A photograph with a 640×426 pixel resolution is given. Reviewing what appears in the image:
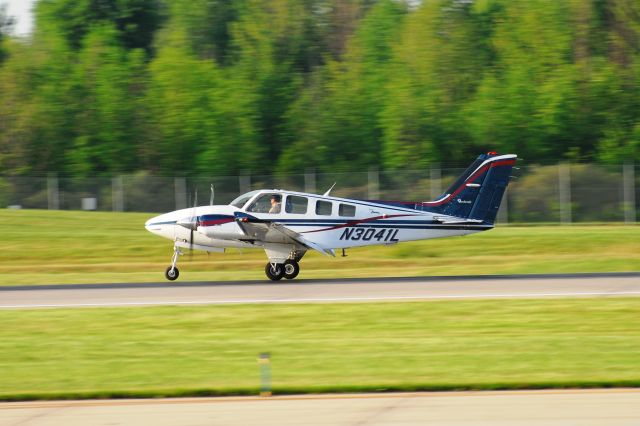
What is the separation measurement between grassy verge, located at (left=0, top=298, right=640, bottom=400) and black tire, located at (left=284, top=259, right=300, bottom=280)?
17.0 ft

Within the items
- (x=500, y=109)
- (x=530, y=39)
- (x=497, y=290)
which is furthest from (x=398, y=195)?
(x=497, y=290)

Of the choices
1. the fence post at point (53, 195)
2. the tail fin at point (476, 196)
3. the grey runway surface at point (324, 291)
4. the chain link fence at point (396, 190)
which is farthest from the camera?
the fence post at point (53, 195)

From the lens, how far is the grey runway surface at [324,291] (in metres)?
21.0

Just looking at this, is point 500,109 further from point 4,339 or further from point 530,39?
point 4,339

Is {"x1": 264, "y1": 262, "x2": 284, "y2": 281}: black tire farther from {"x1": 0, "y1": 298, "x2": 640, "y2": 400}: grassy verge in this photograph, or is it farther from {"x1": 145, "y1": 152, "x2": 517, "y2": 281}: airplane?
{"x1": 0, "y1": 298, "x2": 640, "y2": 400}: grassy verge

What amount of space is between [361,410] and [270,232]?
1342 centimetres

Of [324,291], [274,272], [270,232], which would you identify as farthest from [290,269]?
[324,291]

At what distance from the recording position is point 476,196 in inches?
984

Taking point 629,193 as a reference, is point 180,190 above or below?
above

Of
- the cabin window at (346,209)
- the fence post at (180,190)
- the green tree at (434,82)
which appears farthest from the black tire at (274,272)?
A: the green tree at (434,82)

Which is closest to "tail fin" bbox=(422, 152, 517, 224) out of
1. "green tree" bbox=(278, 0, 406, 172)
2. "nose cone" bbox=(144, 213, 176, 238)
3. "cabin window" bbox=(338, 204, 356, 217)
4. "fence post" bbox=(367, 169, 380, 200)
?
"cabin window" bbox=(338, 204, 356, 217)

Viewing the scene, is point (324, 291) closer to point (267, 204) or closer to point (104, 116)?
point (267, 204)

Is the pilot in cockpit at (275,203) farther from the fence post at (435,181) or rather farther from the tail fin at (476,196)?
the fence post at (435,181)

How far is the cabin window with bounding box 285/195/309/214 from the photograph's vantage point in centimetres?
2455
